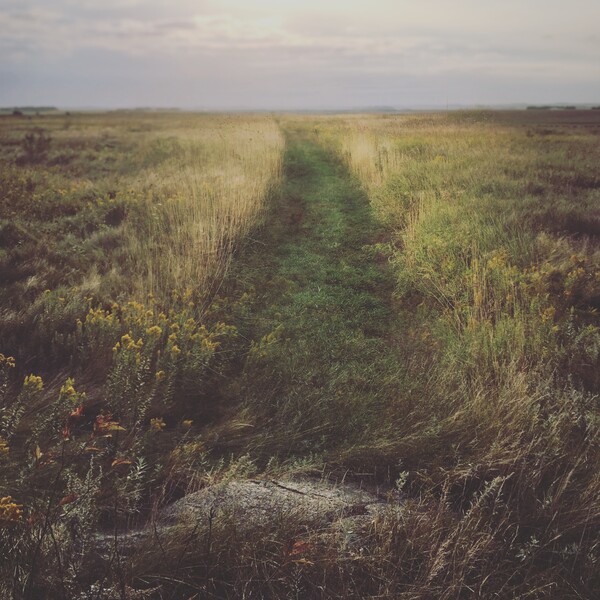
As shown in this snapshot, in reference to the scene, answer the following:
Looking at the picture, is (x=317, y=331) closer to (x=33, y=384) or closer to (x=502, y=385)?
(x=502, y=385)

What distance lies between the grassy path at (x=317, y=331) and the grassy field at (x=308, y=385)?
3 centimetres

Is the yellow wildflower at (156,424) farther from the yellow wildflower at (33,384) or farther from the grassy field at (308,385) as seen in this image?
the yellow wildflower at (33,384)

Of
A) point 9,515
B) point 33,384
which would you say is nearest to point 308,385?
point 33,384

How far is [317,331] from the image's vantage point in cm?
431

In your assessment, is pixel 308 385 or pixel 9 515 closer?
pixel 9 515

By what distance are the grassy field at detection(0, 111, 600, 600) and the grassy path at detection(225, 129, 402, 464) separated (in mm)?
25

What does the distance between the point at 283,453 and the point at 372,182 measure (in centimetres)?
807

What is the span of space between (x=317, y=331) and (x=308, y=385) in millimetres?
1060

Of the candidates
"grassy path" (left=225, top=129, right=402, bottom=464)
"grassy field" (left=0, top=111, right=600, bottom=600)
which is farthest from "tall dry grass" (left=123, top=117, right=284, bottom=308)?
"grassy path" (left=225, top=129, right=402, bottom=464)

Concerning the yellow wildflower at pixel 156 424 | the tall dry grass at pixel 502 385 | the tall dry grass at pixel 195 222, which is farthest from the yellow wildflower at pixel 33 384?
the tall dry grass at pixel 502 385

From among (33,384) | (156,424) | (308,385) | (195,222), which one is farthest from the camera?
(195,222)

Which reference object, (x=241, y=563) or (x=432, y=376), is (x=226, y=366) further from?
(x=241, y=563)

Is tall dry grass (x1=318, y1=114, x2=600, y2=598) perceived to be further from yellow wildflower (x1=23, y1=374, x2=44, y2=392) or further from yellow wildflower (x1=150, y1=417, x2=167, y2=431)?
yellow wildflower (x1=23, y1=374, x2=44, y2=392)

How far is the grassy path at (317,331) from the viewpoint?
9.39 feet
